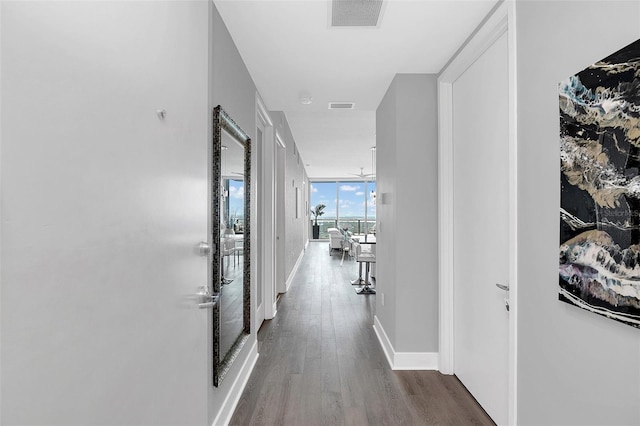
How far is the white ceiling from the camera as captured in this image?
1.86 metres

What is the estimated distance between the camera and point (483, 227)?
214 cm

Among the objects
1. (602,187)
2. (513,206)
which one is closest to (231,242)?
(513,206)

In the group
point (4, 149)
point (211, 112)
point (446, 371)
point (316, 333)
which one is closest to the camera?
point (4, 149)

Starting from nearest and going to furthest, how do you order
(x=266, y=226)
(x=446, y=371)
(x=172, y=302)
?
(x=172, y=302), (x=446, y=371), (x=266, y=226)

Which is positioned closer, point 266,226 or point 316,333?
point 316,333

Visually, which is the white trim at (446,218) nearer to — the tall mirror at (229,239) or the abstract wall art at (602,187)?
the abstract wall art at (602,187)

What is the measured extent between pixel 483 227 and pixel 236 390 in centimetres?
197

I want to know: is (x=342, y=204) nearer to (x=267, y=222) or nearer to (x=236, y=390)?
(x=267, y=222)

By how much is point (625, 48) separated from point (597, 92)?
0.14 m

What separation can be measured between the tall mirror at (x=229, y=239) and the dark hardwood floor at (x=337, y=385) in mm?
406

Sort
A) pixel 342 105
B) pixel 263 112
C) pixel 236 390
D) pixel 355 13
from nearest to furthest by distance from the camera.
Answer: pixel 355 13 < pixel 236 390 < pixel 263 112 < pixel 342 105

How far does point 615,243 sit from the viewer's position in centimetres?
104

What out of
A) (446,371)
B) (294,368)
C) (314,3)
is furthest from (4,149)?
Answer: (446,371)

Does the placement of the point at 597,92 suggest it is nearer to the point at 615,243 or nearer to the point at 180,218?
the point at 615,243
